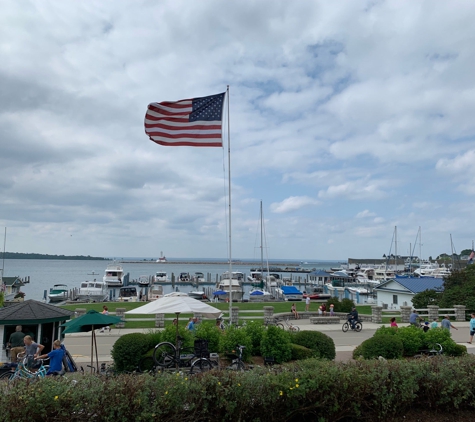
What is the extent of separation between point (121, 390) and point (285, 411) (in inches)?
122

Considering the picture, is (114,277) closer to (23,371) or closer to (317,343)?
(317,343)

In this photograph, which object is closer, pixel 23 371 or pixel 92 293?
pixel 23 371


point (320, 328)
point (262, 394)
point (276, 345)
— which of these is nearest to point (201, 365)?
point (276, 345)

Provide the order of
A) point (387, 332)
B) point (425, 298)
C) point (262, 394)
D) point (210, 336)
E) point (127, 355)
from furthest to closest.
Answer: point (425, 298), point (387, 332), point (210, 336), point (127, 355), point (262, 394)

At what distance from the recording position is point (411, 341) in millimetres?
15758

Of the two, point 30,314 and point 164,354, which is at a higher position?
point 30,314

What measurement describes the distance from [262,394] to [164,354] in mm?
6438

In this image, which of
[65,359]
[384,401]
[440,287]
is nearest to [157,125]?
[65,359]

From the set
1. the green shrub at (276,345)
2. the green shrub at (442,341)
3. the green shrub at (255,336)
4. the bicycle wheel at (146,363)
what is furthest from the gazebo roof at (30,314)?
the green shrub at (442,341)

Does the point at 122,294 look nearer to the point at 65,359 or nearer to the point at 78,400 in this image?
the point at 65,359

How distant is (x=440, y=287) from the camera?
122ft

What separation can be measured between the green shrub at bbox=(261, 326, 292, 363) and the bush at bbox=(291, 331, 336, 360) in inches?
33.9

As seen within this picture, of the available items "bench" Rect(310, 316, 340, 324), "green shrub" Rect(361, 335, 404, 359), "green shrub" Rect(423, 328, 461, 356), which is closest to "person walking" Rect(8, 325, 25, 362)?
"green shrub" Rect(361, 335, 404, 359)

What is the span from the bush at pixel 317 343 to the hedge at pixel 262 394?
6.33 m
